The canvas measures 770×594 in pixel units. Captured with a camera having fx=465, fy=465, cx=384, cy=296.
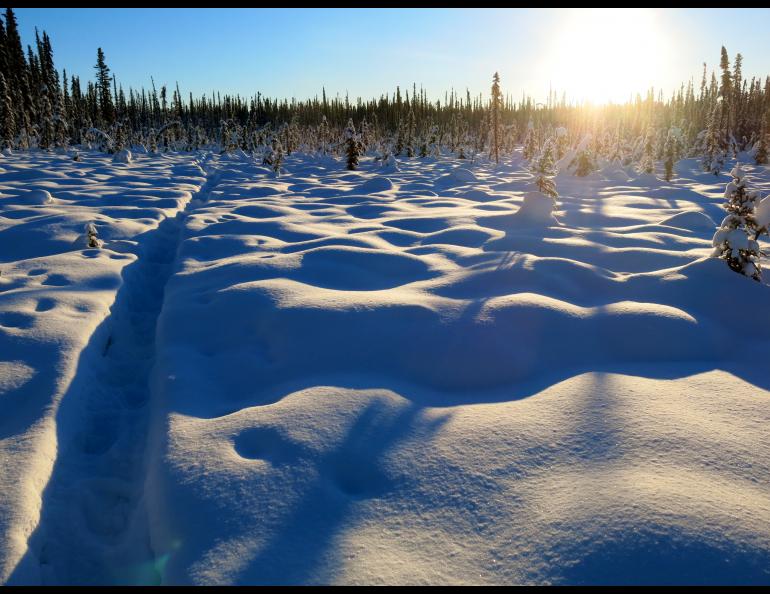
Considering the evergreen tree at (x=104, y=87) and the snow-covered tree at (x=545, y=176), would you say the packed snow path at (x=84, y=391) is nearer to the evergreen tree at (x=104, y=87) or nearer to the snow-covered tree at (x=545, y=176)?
the snow-covered tree at (x=545, y=176)

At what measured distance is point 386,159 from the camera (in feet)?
51.3

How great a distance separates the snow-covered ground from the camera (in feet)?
4.22

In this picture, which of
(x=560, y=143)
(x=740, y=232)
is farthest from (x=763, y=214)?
(x=560, y=143)

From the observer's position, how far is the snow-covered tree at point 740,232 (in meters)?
3.14

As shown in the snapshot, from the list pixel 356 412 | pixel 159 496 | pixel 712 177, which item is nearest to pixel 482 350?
pixel 356 412

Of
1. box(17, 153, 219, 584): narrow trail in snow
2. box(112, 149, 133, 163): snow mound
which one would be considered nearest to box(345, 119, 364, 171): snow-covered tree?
box(112, 149, 133, 163): snow mound

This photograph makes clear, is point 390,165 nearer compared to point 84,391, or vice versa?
point 84,391

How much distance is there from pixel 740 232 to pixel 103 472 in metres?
3.98

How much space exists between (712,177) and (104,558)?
1470 centimetres

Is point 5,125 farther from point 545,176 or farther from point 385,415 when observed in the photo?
point 385,415

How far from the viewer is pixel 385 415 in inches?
75.4

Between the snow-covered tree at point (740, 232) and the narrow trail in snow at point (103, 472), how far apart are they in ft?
12.2

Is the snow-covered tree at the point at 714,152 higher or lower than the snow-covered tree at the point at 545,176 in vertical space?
higher

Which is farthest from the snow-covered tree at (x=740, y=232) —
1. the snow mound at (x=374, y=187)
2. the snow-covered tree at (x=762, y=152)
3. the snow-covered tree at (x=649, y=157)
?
the snow-covered tree at (x=762, y=152)
